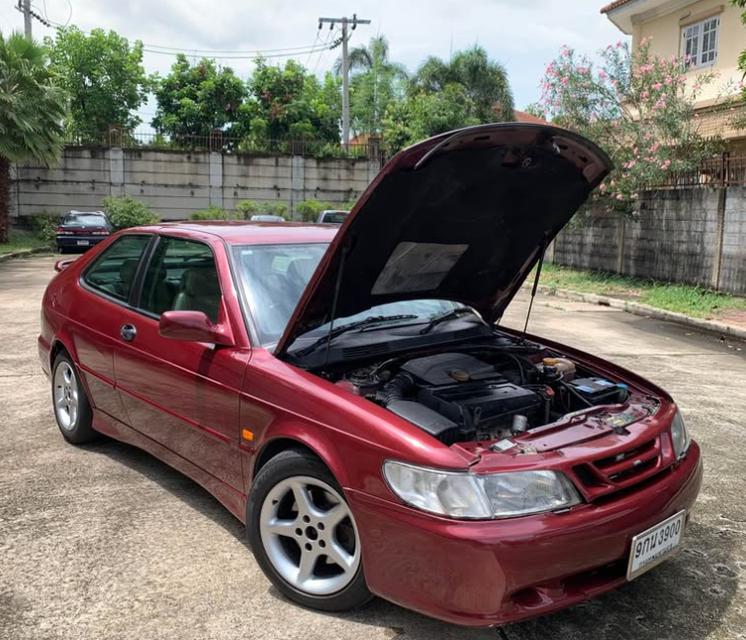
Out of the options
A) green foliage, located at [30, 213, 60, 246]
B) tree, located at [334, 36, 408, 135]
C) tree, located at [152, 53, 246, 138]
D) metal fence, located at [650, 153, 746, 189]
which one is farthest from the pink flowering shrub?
tree, located at [334, 36, 408, 135]

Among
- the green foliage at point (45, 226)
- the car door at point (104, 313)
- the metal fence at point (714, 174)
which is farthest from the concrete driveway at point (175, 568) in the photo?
the green foliage at point (45, 226)

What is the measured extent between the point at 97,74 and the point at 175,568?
3572cm

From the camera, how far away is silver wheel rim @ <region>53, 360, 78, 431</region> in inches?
174

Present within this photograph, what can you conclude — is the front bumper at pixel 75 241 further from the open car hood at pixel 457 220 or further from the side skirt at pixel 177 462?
the open car hood at pixel 457 220

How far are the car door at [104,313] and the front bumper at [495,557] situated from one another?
6.88ft

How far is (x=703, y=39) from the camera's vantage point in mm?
18156

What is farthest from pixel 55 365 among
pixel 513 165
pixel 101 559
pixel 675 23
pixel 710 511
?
pixel 675 23

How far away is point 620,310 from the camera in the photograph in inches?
493

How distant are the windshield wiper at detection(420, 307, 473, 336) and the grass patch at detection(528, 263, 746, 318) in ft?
27.2

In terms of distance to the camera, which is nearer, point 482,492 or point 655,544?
point 482,492

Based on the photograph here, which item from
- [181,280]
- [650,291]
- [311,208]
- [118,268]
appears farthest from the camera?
[311,208]

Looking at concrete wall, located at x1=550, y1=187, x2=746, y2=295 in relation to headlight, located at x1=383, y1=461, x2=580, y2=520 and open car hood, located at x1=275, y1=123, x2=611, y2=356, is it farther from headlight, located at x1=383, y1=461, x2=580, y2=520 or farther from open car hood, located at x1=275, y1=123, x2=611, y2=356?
Answer: headlight, located at x1=383, y1=461, x2=580, y2=520

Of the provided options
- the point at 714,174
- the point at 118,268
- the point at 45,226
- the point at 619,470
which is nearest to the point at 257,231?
the point at 118,268

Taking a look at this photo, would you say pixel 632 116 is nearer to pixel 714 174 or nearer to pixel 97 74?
pixel 714 174
